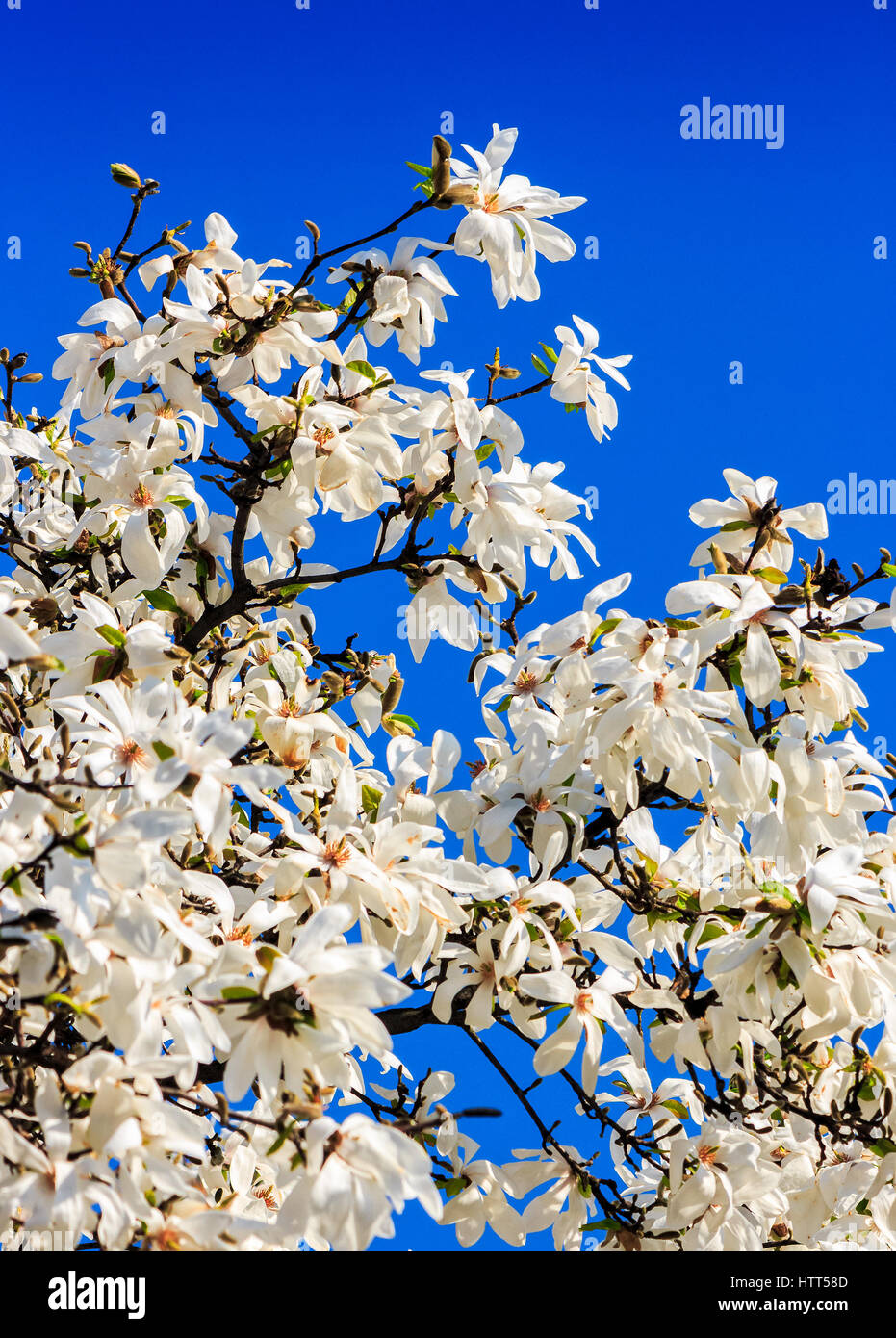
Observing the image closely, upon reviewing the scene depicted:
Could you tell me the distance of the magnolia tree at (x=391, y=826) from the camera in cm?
177

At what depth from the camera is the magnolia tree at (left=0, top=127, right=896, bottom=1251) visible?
1.77 m

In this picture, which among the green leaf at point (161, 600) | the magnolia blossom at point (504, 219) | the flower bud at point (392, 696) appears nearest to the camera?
the magnolia blossom at point (504, 219)

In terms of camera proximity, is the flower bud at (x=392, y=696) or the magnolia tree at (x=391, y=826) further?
the flower bud at (x=392, y=696)

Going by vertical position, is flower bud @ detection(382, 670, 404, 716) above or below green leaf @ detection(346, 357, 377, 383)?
below

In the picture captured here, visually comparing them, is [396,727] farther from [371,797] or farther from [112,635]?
[112,635]

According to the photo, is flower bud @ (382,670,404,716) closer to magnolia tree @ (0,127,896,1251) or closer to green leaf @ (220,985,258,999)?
magnolia tree @ (0,127,896,1251)

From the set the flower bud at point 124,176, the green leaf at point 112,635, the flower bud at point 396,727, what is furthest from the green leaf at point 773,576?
the flower bud at point 124,176

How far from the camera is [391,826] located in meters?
2.46

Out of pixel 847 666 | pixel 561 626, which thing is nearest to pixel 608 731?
pixel 561 626

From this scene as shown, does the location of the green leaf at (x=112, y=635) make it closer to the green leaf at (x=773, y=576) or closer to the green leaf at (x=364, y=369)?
the green leaf at (x=364, y=369)

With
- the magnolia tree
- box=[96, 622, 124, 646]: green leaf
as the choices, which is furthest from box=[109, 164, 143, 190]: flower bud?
box=[96, 622, 124, 646]: green leaf

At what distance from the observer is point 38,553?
10.6 feet
